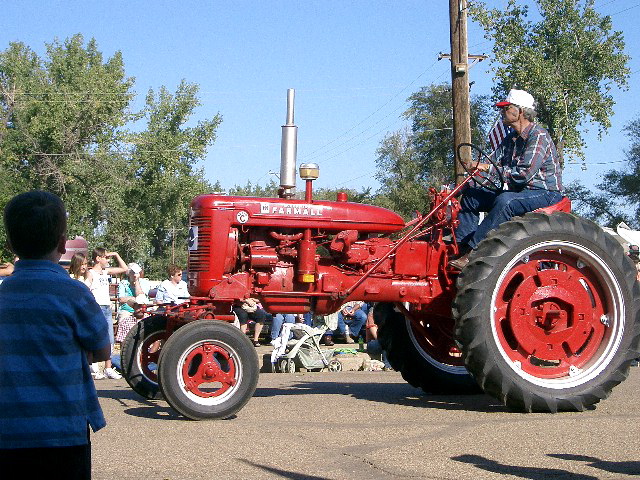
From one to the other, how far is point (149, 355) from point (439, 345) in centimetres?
283

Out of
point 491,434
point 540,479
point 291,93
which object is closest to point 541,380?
point 491,434

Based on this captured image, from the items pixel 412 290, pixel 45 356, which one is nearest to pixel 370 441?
pixel 412 290

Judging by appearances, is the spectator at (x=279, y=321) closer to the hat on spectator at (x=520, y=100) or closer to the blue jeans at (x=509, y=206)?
the blue jeans at (x=509, y=206)

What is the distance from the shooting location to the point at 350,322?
20281 millimetres

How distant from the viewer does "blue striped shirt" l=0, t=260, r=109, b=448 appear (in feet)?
11.7

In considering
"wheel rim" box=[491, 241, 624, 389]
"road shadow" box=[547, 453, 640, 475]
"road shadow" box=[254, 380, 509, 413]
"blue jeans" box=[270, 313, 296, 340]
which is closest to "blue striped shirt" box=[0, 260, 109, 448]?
"road shadow" box=[547, 453, 640, 475]

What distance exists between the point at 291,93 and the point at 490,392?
3.56 meters

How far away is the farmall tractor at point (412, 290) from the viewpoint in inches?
310

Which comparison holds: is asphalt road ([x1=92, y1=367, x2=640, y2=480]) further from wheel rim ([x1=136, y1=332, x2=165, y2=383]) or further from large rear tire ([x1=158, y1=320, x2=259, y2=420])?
wheel rim ([x1=136, y1=332, x2=165, y2=383])

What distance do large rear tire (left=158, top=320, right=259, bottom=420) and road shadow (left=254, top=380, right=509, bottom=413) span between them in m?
1.53

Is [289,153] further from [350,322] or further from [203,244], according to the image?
[350,322]

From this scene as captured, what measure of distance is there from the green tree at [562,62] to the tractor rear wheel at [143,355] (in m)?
36.4

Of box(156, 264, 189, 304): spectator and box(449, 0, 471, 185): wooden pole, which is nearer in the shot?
box(156, 264, 189, 304): spectator

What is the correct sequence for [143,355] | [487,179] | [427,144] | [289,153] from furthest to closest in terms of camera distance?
1. [427,144]
2. [289,153]
3. [143,355]
4. [487,179]
